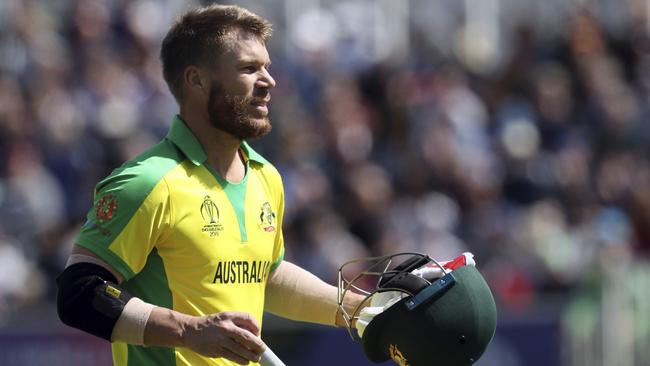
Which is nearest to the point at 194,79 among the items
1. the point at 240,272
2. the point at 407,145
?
the point at 240,272

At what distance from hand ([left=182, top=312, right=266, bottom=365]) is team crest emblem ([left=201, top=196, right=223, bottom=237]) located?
1.66 ft

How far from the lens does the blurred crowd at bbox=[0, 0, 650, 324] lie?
11922mm

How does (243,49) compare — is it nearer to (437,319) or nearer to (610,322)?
(437,319)

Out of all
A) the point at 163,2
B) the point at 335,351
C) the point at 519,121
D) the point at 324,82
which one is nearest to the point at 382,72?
the point at 324,82

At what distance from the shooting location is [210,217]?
5.12 meters

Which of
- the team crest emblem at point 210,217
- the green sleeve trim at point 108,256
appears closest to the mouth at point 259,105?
the team crest emblem at point 210,217

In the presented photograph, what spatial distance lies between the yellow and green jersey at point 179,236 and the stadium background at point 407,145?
567 cm

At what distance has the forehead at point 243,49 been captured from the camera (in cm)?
521

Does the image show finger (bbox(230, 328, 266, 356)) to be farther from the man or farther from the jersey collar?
the jersey collar

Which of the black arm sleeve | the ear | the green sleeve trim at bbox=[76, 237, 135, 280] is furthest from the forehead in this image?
the black arm sleeve

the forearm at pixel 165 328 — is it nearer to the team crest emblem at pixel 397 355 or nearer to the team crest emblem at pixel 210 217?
the team crest emblem at pixel 210 217

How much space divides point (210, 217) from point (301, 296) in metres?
0.65

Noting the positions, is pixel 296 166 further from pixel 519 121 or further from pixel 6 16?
pixel 6 16

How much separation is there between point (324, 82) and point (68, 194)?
2839 millimetres
